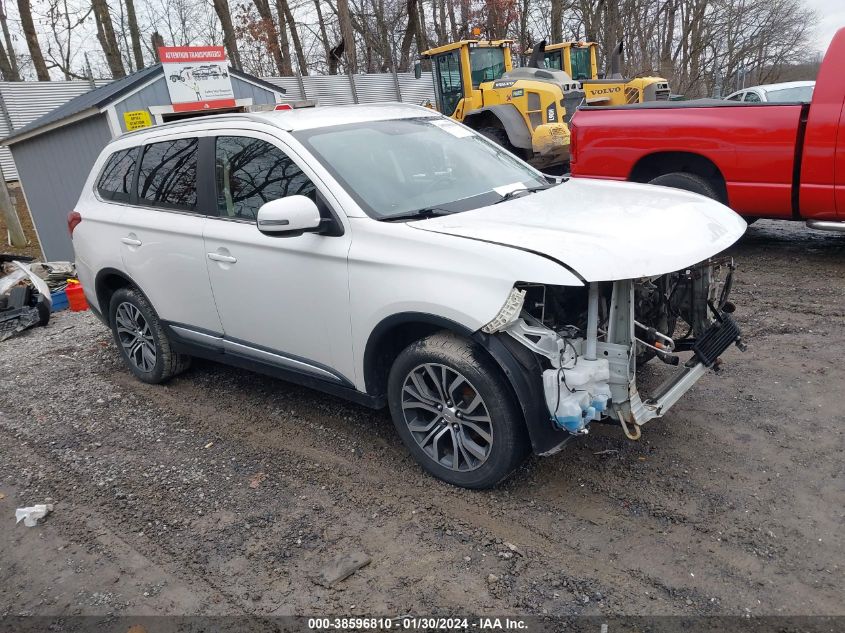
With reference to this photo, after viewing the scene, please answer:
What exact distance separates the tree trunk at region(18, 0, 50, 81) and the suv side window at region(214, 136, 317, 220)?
22649 millimetres

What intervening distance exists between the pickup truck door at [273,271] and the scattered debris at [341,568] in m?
1.01

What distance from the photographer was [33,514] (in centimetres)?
362

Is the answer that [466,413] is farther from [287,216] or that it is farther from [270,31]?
[270,31]

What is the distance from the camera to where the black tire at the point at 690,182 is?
6.79 metres

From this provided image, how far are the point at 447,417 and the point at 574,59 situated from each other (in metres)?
14.2

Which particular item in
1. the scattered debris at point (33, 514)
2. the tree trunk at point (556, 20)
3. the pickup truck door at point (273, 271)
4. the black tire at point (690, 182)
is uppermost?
the tree trunk at point (556, 20)

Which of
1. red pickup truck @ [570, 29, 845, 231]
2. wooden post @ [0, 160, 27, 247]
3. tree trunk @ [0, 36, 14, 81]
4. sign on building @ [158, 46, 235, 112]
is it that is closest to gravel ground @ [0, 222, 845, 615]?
red pickup truck @ [570, 29, 845, 231]

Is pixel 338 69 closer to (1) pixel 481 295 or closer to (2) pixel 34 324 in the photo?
(2) pixel 34 324

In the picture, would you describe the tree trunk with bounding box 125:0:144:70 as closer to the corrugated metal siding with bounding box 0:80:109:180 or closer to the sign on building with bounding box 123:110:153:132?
the corrugated metal siding with bounding box 0:80:109:180

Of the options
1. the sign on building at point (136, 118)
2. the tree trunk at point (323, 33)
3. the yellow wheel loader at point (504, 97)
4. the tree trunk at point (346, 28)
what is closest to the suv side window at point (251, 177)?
the sign on building at point (136, 118)

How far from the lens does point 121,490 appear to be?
3.81 m

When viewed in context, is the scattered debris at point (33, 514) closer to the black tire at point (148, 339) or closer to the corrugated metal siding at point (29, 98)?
the black tire at point (148, 339)

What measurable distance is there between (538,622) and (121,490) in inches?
99.5

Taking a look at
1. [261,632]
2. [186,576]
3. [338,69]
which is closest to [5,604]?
[186,576]
